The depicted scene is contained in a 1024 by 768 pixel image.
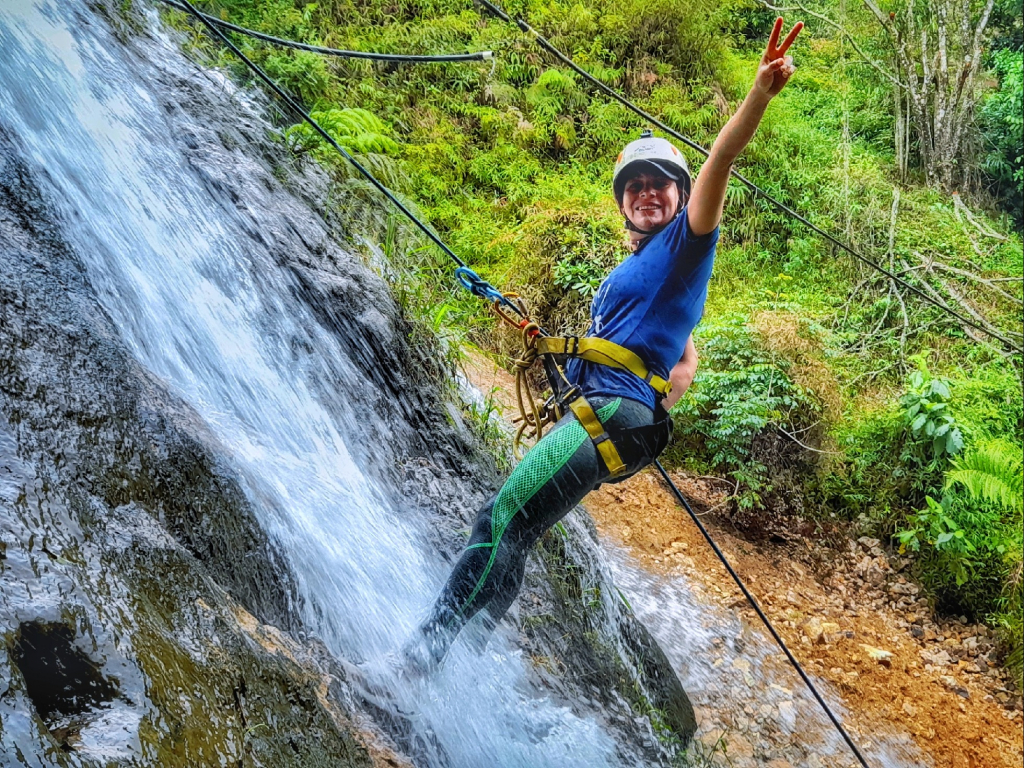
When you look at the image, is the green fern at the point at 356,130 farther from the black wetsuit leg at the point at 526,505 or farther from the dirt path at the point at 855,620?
the black wetsuit leg at the point at 526,505

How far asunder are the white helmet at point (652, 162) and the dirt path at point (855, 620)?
170cm

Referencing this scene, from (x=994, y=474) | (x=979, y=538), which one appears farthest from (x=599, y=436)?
(x=979, y=538)

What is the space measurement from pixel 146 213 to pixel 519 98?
14.6 feet

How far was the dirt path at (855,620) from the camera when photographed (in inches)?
156

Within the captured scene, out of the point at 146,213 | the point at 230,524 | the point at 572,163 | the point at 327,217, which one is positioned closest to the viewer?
the point at 230,524

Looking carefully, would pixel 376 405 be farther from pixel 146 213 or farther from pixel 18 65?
pixel 18 65

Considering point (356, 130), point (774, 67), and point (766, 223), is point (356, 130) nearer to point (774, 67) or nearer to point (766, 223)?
point (766, 223)

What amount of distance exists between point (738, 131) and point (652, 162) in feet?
1.50

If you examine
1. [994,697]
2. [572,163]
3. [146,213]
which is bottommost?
[994,697]

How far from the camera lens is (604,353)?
206cm

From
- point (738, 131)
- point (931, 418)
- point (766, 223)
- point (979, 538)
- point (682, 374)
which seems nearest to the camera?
point (738, 131)

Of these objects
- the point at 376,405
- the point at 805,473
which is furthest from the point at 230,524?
the point at 805,473

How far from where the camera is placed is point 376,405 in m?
2.97

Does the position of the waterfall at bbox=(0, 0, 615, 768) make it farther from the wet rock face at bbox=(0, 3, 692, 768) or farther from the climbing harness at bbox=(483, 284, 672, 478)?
the climbing harness at bbox=(483, 284, 672, 478)
